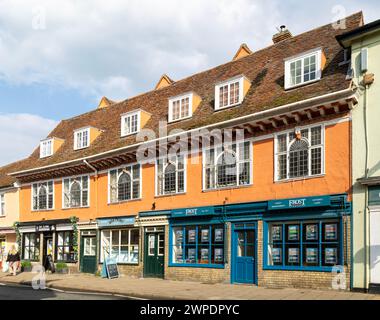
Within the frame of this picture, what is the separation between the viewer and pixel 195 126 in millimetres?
20812

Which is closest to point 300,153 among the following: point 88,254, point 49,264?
point 88,254

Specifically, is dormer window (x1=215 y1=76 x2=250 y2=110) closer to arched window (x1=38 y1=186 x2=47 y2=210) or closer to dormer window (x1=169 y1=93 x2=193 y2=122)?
dormer window (x1=169 y1=93 x2=193 y2=122)

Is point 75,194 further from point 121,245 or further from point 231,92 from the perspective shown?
point 231,92

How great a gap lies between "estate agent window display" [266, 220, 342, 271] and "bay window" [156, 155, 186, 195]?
5.02 meters

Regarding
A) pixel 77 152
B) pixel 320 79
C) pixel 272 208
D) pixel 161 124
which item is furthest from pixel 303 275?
pixel 77 152

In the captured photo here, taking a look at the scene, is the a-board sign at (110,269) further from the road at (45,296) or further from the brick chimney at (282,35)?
the brick chimney at (282,35)

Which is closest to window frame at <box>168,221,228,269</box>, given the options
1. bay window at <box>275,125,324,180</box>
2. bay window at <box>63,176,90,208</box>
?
bay window at <box>275,125,324,180</box>

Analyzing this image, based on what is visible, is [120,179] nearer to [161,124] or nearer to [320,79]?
[161,124]

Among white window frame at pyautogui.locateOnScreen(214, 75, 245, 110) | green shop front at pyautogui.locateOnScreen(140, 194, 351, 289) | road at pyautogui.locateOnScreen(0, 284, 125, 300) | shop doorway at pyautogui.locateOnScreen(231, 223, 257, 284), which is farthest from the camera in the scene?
white window frame at pyautogui.locateOnScreen(214, 75, 245, 110)

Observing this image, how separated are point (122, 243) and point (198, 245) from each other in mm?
5215

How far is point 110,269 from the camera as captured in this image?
75.6ft

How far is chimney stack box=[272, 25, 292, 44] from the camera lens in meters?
23.8

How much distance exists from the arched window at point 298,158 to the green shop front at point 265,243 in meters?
1.05
